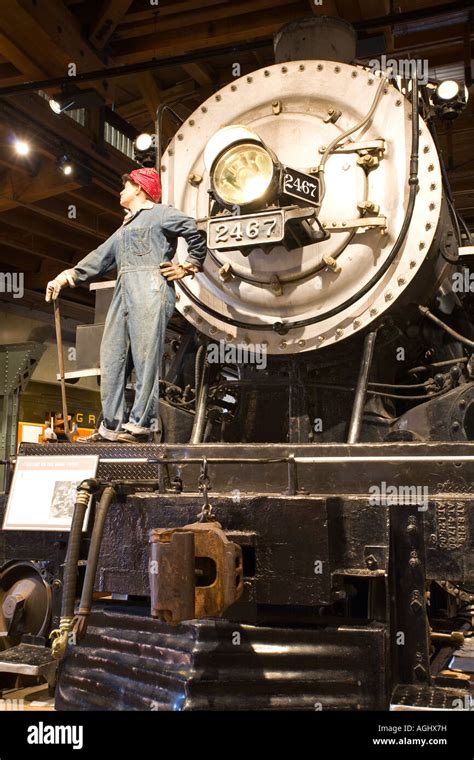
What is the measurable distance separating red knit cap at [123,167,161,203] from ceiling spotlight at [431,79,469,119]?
1221 millimetres

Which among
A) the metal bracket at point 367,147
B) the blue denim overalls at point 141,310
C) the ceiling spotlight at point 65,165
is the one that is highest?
the ceiling spotlight at point 65,165

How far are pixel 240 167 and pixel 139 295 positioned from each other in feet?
2.09

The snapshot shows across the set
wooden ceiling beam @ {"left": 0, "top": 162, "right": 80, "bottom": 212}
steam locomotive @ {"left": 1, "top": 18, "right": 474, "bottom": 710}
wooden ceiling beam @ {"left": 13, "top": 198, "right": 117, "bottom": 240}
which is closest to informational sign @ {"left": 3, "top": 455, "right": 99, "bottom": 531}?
steam locomotive @ {"left": 1, "top": 18, "right": 474, "bottom": 710}

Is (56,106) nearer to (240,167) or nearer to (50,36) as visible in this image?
(50,36)

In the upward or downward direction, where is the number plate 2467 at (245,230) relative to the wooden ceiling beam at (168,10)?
downward

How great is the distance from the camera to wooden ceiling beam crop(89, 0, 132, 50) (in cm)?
461

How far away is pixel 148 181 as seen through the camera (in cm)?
321

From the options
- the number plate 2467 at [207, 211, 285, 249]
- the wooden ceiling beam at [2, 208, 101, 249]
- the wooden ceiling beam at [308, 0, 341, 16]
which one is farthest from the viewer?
the wooden ceiling beam at [2, 208, 101, 249]

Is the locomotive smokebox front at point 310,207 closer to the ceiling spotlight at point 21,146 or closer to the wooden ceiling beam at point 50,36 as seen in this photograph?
the wooden ceiling beam at point 50,36

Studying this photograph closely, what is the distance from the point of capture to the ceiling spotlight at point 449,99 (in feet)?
10.3

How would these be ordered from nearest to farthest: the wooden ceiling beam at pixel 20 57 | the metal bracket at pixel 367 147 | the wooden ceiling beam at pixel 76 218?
the metal bracket at pixel 367 147 < the wooden ceiling beam at pixel 20 57 < the wooden ceiling beam at pixel 76 218

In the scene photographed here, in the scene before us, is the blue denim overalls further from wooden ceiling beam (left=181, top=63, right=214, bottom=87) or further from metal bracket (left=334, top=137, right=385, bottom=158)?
wooden ceiling beam (left=181, top=63, right=214, bottom=87)

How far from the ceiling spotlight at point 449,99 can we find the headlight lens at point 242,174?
85cm

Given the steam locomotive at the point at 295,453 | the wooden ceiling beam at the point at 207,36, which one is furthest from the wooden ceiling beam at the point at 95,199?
the steam locomotive at the point at 295,453
